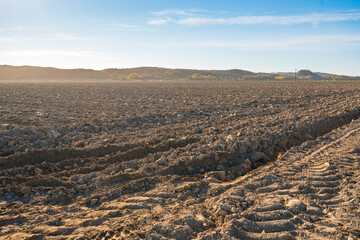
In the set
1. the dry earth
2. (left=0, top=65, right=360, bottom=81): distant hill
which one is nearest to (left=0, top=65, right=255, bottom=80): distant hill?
(left=0, top=65, right=360, bottom=81): distant hill

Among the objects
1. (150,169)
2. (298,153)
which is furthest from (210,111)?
(150,169)

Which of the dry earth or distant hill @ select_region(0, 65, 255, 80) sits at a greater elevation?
distant hill @ select_region(0, 65, 255, 80)

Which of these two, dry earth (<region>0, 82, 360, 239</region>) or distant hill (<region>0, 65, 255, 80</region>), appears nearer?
dry earth (<region>0, 82, 360, 239</region>)

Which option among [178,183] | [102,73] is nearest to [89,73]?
[102,73]

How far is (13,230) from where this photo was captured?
3146 millimetres

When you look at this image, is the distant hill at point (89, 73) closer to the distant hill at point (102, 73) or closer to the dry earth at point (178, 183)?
the distant hill at point (102, 73)

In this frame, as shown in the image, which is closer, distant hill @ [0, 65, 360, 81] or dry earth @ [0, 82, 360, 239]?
dry earth @ [0, 82, 360, 239]

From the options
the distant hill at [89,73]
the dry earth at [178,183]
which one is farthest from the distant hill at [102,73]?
the dry earth at [178,183]

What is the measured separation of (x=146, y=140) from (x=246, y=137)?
7.81 ft

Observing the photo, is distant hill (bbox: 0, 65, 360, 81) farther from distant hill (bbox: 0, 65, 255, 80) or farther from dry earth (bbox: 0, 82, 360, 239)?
dry earth (bbox: 0, 82, 360, 239)

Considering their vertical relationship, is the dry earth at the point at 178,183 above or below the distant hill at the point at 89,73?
below

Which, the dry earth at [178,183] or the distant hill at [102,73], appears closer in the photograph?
the dry earth at [178,183]

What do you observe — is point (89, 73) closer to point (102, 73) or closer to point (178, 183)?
point (102, 73)

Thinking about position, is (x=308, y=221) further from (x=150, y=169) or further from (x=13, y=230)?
(x=13, y=230)
